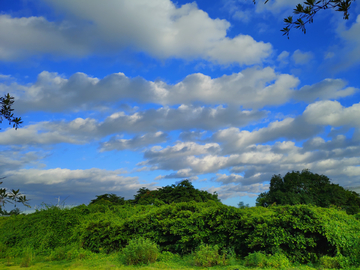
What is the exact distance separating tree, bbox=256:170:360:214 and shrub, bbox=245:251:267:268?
2335 cm

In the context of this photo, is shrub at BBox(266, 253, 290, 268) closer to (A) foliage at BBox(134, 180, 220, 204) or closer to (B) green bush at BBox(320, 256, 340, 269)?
(B) green bush at BBox(320, 256, 340, 269)

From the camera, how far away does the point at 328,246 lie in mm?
8047

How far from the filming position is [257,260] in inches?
295

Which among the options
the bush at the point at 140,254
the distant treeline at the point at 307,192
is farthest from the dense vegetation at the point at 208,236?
the distant treeline at the point at 307,192

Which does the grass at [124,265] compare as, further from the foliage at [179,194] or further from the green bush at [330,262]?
the foliage at [179,194]

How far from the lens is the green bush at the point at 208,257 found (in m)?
7.75

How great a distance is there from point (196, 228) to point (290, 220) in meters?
3.23

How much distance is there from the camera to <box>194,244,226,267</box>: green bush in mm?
7750

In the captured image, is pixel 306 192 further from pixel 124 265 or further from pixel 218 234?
pixel 124 265

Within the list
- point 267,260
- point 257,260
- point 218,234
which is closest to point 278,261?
point 267,260

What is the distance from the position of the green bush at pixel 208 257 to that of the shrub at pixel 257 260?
76 centimetres

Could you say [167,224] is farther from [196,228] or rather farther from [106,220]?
[106,220]

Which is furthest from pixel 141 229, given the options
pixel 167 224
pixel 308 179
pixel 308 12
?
pixel 308 179

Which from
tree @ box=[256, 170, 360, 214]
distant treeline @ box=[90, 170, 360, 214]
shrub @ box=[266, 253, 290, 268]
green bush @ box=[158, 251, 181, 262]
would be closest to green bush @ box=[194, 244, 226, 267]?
green bush @ box=[158, 251, 181, 262]
